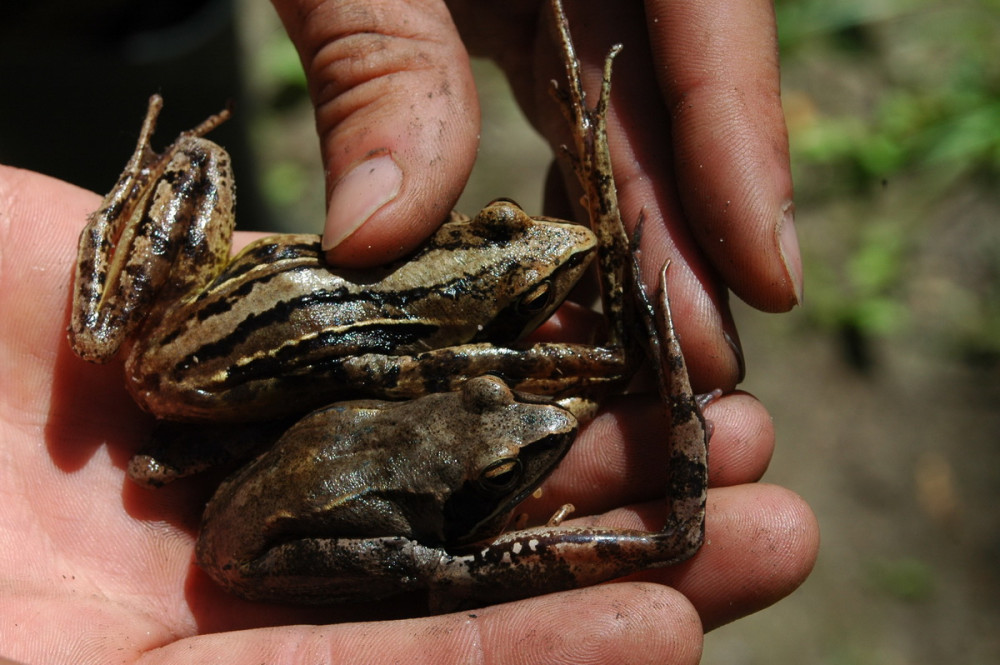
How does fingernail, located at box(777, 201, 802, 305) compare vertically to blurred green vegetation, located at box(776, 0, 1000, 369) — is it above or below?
above

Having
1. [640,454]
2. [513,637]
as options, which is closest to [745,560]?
[640,454]

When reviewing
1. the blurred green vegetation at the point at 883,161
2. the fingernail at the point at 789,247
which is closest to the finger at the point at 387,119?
the fingernail at the point at 789,247

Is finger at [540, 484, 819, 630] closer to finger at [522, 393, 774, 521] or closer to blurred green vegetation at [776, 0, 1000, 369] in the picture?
finger at [522, 393, 774, 521]

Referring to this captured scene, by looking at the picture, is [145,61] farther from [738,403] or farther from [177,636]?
[738,403]

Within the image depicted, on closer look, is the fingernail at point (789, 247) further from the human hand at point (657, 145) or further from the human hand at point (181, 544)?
the human hand at point (181, 544)

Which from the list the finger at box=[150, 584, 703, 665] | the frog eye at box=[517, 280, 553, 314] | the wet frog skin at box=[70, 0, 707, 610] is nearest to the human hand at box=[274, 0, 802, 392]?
the wet frog skin at box=[70, 0, 707, 610]

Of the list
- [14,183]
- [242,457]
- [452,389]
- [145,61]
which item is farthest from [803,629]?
[145,61]
